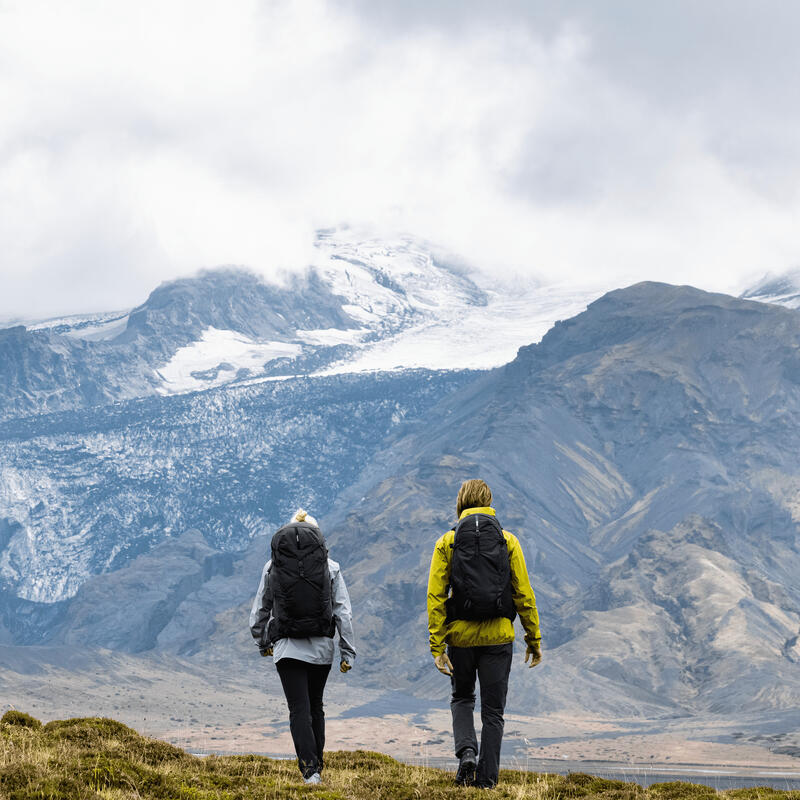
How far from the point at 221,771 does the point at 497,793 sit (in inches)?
173

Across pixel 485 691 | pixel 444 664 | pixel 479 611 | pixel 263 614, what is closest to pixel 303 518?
pixel 263 614

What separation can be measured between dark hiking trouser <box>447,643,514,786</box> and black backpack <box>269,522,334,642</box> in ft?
6.02

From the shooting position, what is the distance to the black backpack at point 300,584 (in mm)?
17031

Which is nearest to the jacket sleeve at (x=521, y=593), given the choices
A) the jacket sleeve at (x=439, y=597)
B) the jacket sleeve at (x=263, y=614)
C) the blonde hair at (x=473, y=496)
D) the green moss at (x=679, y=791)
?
the blonde hair at (x=473, y=496)

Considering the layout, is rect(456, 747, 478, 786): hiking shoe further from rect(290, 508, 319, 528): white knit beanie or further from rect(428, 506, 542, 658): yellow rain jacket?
rect(290, 508, 319, 528): white knit beanie

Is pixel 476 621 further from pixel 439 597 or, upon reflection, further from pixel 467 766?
pixel 467 766

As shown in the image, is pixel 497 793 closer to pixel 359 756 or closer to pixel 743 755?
pixel 359 756

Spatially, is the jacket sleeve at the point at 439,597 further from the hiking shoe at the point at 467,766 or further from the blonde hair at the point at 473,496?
the hiking shoe at the point at 467,766

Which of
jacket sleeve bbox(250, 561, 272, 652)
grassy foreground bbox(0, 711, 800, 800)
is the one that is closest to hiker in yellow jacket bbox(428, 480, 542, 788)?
grassy foreground bbox(0, 711, 800, 800)

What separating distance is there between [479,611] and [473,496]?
151 centimetres

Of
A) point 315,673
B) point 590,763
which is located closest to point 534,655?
point 315,673

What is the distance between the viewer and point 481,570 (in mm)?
16141

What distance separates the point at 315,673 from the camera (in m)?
17.6

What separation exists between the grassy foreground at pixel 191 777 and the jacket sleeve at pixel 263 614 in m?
1.87
